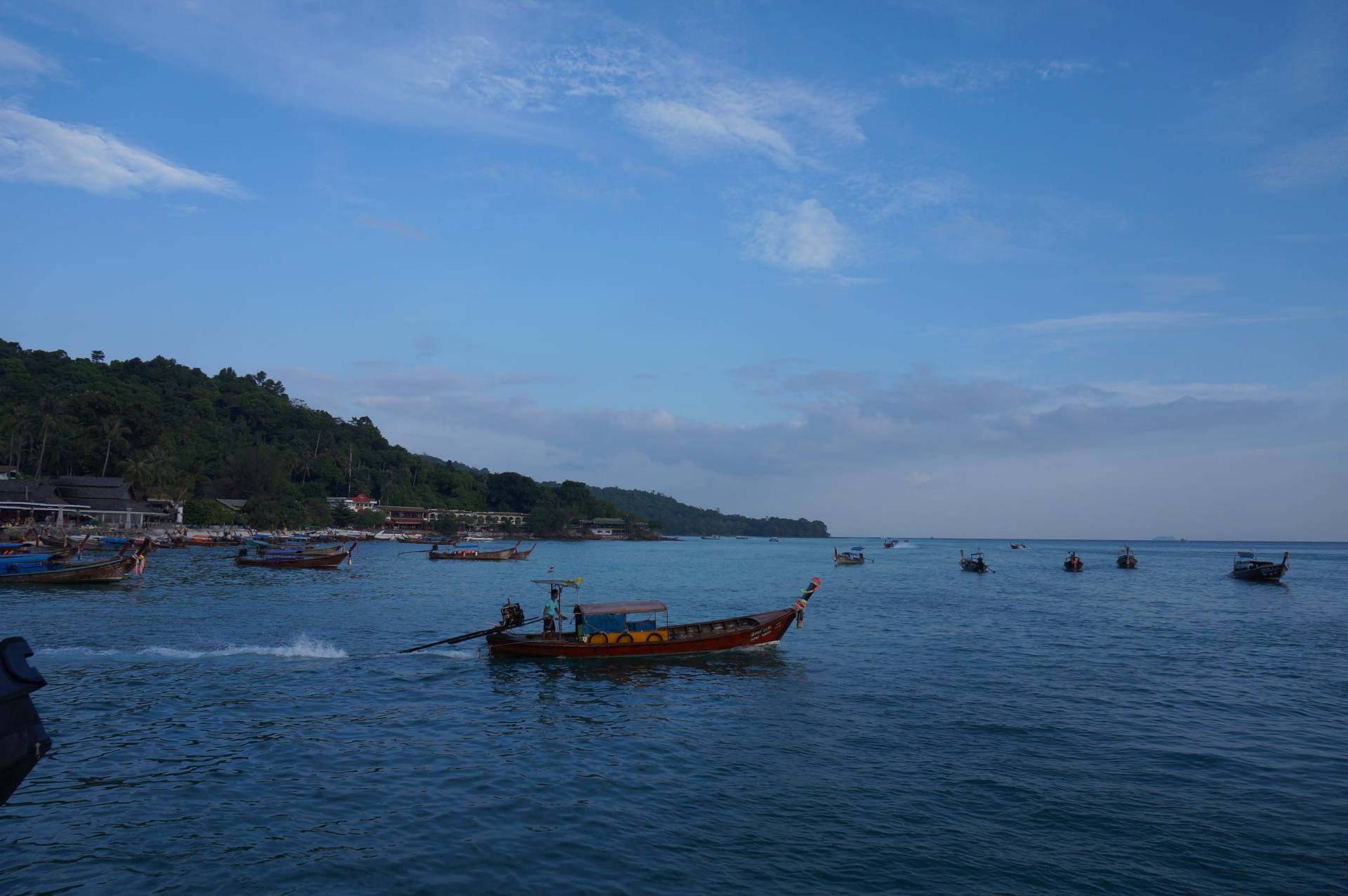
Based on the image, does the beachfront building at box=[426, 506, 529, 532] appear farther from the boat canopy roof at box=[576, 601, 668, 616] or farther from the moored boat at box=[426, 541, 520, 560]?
the boat canopy roof at box=[576, 601, 668, 616]

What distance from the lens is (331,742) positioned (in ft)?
55.2

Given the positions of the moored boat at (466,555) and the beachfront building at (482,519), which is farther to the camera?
the beachfront building at (482,519)

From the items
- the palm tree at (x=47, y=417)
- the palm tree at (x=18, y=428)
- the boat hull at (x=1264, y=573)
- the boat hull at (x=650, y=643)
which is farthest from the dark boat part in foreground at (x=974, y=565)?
the palm tree at (x=18, y=428)

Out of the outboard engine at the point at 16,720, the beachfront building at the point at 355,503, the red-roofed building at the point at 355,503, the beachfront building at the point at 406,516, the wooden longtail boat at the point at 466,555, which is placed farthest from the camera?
the beachfront building at the point at 406,516

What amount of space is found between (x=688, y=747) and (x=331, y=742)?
791 centimetres

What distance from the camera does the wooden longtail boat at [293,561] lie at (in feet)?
214

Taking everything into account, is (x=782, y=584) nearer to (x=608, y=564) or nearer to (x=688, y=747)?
(x=608, y=564)

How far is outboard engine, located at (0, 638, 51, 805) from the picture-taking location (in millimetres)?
7152

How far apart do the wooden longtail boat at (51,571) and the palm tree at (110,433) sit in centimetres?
7059

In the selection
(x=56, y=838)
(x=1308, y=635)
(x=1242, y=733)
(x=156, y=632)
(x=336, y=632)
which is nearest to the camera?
(x=56, y=838)

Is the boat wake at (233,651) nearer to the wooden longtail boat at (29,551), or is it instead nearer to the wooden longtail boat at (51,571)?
the wooden longtail boat at (51,571)

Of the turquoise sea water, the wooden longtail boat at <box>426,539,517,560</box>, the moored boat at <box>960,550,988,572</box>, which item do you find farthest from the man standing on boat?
the wooden longtail boat at <box>426,539,517,560</box>

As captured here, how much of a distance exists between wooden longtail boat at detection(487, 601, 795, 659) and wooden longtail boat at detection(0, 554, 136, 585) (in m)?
32.4

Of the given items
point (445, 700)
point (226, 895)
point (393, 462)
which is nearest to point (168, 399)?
point (393, 462)
